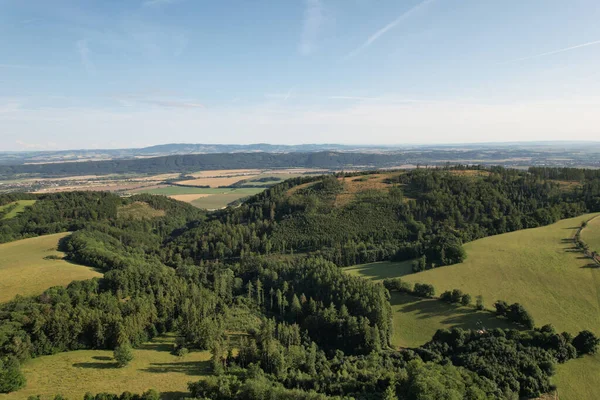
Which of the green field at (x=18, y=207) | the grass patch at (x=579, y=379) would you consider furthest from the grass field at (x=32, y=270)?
the grass patch at (x=579, y=379)

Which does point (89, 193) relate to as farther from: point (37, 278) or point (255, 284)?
point (255, 284)

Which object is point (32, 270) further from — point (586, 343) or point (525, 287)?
point (525, 287)

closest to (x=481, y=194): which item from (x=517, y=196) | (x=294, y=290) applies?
(x=517, y=196)

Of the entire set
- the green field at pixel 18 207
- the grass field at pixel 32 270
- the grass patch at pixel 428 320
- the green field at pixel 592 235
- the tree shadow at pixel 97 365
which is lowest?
the grass patch at pixel 428 320

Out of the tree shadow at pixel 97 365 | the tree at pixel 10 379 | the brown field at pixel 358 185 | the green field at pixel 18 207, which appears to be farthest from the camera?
the green field at pixel 18 207

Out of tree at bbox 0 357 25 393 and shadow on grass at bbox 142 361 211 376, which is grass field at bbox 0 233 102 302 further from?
shadow on grass at bbox 142 361 211 376

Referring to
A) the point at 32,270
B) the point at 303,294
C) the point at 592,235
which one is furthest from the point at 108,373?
the point at 592,235

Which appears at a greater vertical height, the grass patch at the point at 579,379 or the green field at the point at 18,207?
the green field at the point at 18,207

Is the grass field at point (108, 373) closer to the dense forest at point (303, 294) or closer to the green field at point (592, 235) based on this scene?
the dense forest at point (303, 294)
